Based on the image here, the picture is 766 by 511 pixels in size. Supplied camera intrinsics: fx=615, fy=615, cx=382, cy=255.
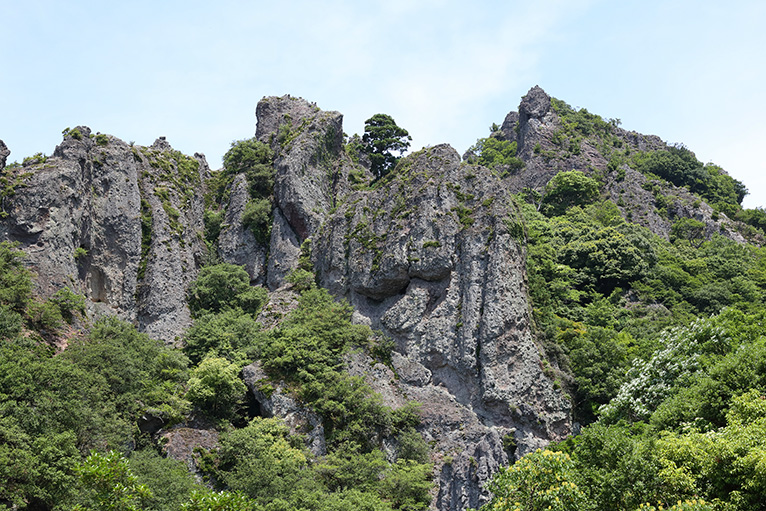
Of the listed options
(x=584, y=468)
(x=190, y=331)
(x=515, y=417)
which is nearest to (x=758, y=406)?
(x=584, y=468)

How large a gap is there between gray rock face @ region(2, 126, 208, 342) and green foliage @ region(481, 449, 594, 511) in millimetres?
30803

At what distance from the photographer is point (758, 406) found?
2020 cm

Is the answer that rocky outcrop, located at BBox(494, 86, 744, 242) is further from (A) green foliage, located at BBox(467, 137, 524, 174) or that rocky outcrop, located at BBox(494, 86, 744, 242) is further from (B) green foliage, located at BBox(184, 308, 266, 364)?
(B) green foliage, located at BBox(184, 308, 266, 364)

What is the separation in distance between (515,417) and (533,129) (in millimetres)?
57068

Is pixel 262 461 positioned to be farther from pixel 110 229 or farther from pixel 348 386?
pixel 110 229

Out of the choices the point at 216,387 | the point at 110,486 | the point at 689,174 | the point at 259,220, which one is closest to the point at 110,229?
the point at 259,220

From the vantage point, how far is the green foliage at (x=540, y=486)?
19.6 m

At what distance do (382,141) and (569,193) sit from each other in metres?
24.0

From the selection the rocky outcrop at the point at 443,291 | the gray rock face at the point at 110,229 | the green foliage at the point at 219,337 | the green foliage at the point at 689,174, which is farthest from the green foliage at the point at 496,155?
the green foliage at the point at 219,337

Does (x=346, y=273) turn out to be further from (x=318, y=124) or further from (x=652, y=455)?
(x=652, y=455)

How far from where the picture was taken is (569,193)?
2813 inches

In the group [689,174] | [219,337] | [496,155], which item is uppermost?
[496,155]

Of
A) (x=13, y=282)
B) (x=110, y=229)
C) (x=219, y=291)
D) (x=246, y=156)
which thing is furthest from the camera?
(x=246, y=156)

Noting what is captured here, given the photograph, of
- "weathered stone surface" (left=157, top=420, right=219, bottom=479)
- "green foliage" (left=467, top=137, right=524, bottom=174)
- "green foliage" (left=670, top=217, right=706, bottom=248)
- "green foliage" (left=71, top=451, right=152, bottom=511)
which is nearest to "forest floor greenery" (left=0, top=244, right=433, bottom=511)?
"green foliage" (left=71, top=451, right=152, bottom=511)
